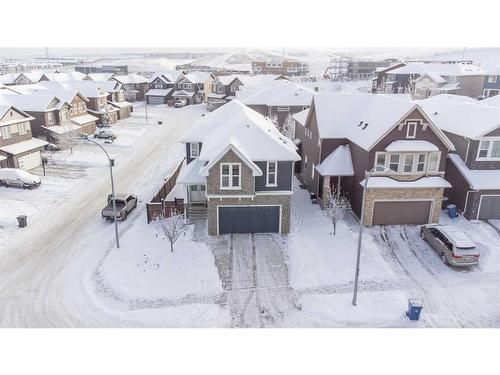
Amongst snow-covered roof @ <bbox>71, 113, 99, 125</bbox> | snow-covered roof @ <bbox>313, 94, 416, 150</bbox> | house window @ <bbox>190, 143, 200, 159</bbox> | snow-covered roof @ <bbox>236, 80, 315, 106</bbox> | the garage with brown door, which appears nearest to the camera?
snow-covered roof @ <bbox>313, 94, 416, 150</bbox>

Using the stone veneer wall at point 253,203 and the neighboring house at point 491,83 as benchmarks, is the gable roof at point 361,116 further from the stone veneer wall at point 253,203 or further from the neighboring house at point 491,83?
the neighboring house at point 491,83

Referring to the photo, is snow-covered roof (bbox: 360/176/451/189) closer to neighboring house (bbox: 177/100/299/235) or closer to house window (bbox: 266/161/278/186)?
neighboring house (bbox: 177/100/299/235)

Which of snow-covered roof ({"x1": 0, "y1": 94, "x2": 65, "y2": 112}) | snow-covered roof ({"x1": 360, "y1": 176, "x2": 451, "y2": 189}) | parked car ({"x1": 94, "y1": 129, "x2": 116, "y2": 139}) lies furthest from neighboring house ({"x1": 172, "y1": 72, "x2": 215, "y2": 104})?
snow-covered roof ({"x1": 360, "y1": 176, "x2": 451, "y2": 189})

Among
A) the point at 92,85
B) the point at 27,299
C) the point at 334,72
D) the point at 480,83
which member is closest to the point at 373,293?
the point at 27,299

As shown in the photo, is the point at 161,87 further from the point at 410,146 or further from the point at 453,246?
the point at 453,246

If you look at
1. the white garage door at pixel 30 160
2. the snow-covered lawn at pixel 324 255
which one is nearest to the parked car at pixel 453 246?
the snow-covered lawn at pixel 324 255

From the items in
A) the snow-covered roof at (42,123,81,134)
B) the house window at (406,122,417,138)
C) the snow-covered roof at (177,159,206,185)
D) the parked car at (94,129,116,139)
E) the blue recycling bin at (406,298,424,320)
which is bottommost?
the blue recycling bin at (406,298,424,320)
